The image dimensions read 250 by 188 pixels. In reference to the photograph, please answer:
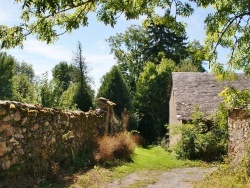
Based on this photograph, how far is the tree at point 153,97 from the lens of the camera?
2739cm

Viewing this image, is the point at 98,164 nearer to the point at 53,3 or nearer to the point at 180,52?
the point at 53,3

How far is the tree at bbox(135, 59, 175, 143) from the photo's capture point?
27391 millimetres

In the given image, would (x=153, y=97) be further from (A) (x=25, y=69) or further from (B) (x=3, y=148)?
(A) (x=25, y=69)

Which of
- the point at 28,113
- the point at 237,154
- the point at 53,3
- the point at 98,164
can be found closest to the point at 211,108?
the point at 237,154

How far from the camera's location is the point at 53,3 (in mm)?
4820

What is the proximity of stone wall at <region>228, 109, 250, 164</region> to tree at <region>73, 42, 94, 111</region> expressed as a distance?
50.3 ft

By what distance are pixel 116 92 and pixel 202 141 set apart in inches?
470

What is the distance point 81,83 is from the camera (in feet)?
84.4

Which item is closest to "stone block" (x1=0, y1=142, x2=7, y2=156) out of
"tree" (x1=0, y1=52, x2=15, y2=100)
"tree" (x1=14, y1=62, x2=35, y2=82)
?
"tree" (x1=0, y1=52, x2=15, y2=100)

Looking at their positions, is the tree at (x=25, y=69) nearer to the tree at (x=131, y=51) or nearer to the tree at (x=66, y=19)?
the tree at (x=131, y=51)

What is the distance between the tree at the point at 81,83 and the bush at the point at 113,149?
38.7 feet

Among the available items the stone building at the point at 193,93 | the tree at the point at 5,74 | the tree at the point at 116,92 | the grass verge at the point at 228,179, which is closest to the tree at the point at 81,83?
the tree at the point at 116,92

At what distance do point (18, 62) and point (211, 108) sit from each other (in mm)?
71214

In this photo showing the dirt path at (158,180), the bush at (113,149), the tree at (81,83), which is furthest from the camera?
the tree at (81,83)
